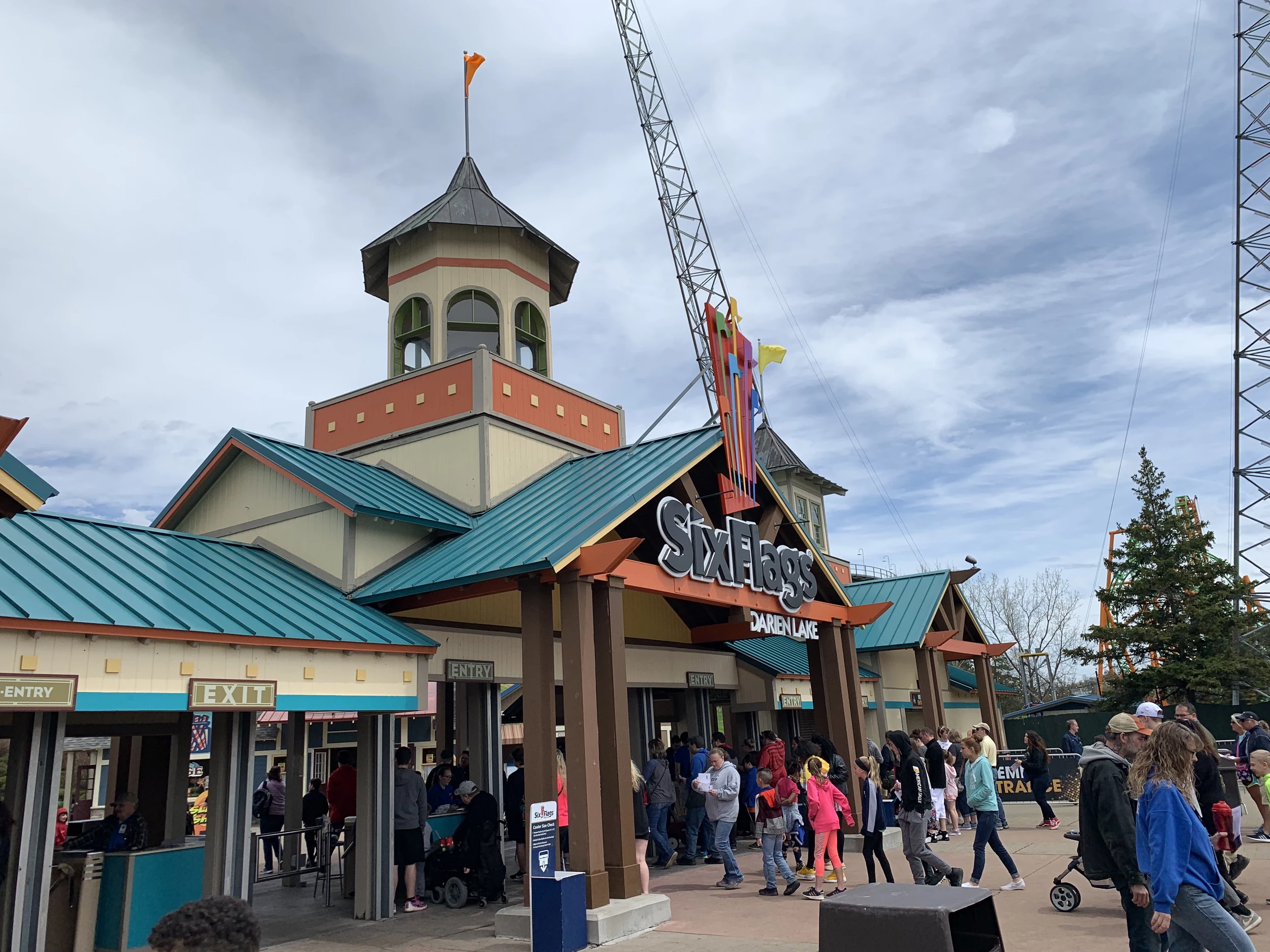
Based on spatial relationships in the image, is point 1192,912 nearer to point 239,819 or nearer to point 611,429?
point 239,819

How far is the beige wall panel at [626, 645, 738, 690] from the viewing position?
51.3ft

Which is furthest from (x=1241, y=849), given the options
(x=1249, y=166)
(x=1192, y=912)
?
(x=1249, y=166)

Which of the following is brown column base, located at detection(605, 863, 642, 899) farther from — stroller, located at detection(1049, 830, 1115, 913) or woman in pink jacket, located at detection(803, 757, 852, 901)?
stroller, located at detection(1049, 830, 1115, 913)

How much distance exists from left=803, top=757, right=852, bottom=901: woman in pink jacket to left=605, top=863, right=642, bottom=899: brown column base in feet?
7.58

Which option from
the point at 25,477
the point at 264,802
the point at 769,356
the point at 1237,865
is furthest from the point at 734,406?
the point at 264,802

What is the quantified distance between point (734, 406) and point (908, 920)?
871 centimetres

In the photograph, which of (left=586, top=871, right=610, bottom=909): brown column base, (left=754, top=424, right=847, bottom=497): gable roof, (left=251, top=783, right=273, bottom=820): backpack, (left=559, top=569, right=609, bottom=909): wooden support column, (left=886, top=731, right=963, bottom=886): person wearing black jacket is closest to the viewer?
(left=586, top=871, right=610, bottom=909): brown column base

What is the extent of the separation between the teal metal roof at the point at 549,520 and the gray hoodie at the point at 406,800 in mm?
2126

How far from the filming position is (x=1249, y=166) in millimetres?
33375

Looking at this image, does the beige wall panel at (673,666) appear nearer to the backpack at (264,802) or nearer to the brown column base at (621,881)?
the brown column base at (621,881)

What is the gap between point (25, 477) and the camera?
20.4 ft

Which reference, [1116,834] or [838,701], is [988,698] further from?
[1116,834]

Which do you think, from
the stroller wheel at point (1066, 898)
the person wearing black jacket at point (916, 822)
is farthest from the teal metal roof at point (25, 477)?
the stroller wheel at point (1066, 898)

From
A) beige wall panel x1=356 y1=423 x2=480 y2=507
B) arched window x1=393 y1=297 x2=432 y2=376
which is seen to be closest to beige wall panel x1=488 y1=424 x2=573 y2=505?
beige wall panel x1=356 y1=423 x2=480 y2=507
